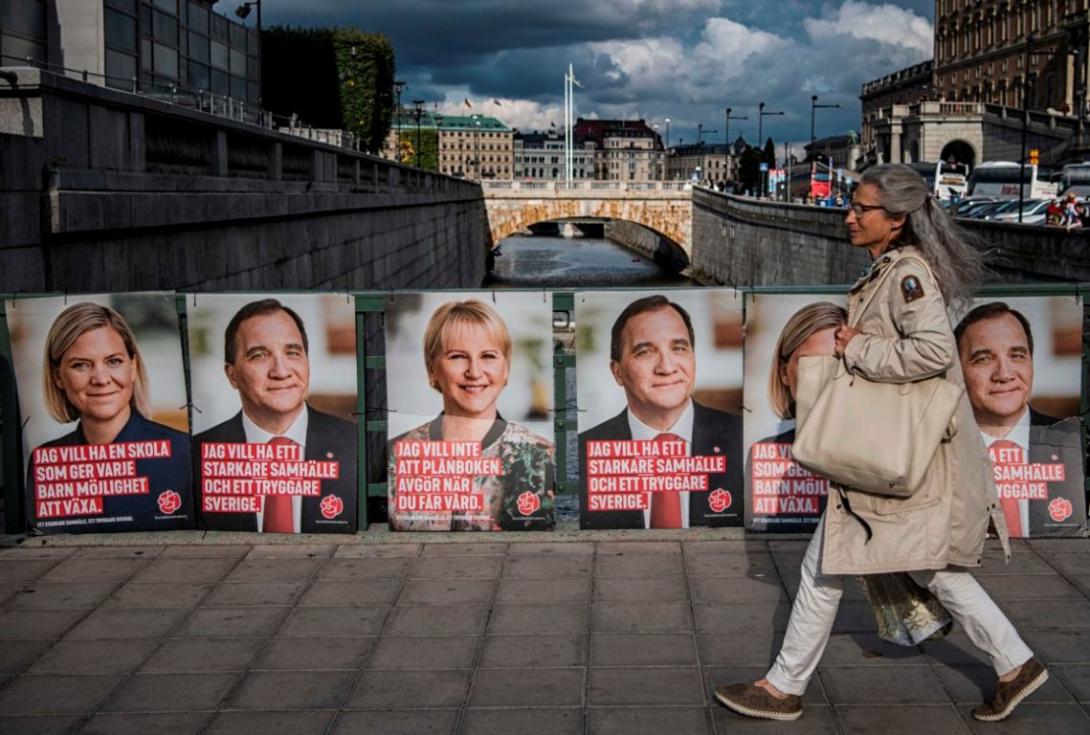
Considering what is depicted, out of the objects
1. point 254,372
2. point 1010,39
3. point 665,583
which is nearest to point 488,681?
point 665,583

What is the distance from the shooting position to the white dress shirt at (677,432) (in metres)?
7.51

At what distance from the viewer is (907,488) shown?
4.55 m

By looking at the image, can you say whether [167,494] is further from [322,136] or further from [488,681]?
[322,136]

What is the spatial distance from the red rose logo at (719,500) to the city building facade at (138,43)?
44.7 feet

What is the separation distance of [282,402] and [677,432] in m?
2.11

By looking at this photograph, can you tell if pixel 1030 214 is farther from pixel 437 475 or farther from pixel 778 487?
pixel 437 475

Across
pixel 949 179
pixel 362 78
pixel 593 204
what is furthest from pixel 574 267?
pixel 949 179

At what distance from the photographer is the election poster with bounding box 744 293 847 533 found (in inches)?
295

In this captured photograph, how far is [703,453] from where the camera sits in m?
7.55

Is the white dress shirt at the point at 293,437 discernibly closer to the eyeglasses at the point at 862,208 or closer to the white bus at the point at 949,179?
the eyeglasses at the point at 862,208

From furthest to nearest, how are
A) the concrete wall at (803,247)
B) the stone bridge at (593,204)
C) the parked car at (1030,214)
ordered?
the stone bridge at (593,204)
the parked car at (1030,214)
the concrete wall at (803,247)

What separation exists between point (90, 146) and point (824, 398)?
23.4 feet

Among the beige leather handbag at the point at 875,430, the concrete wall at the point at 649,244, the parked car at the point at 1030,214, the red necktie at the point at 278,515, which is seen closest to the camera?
the beige leather handbag at the point at 875,430

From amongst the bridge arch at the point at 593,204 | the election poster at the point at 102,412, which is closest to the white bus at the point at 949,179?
the bridge arch at the point at 593,204
